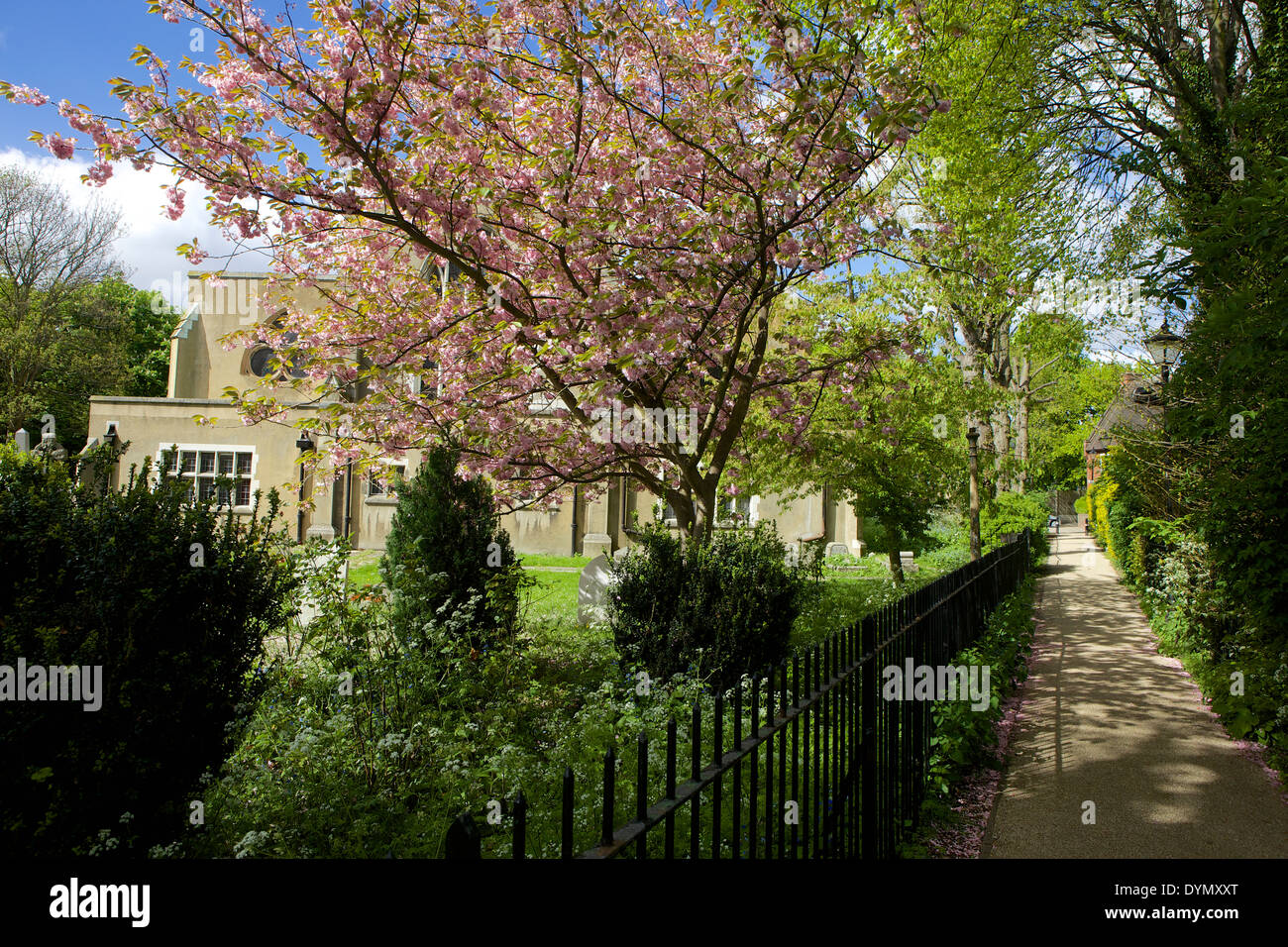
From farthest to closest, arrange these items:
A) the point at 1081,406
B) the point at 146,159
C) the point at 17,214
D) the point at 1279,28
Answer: the point at 1081,406 → the point at 17,214 → the point at 1279,28 → the point at 146,159

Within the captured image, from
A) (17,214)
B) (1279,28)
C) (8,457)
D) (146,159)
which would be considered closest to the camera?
(8,457)

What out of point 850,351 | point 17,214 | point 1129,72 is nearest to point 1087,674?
point 850,351

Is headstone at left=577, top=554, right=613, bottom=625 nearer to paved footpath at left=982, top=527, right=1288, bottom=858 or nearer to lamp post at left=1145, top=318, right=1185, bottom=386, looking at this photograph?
paved footpath at left=982, top=527, right=1288, bottom=858

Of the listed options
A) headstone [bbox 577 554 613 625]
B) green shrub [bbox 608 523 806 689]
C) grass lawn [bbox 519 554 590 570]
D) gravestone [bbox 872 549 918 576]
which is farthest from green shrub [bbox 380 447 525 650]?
gravestone [bbox 872 549 918 576]

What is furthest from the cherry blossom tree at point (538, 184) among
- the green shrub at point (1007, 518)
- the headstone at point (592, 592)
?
the green shrub at point (1007, 518)

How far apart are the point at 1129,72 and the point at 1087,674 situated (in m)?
11.6

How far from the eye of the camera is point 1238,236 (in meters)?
5.85

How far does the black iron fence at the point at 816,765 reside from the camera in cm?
212

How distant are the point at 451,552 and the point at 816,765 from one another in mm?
6198

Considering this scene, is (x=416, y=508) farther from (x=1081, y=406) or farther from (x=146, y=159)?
(x=1081, y=406)

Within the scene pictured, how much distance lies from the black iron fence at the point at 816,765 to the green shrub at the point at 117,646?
70.6 inches

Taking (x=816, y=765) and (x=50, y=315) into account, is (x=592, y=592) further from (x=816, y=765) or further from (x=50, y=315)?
(x=50, y=315)

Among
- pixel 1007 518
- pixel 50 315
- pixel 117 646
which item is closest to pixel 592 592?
pixel 117 646
